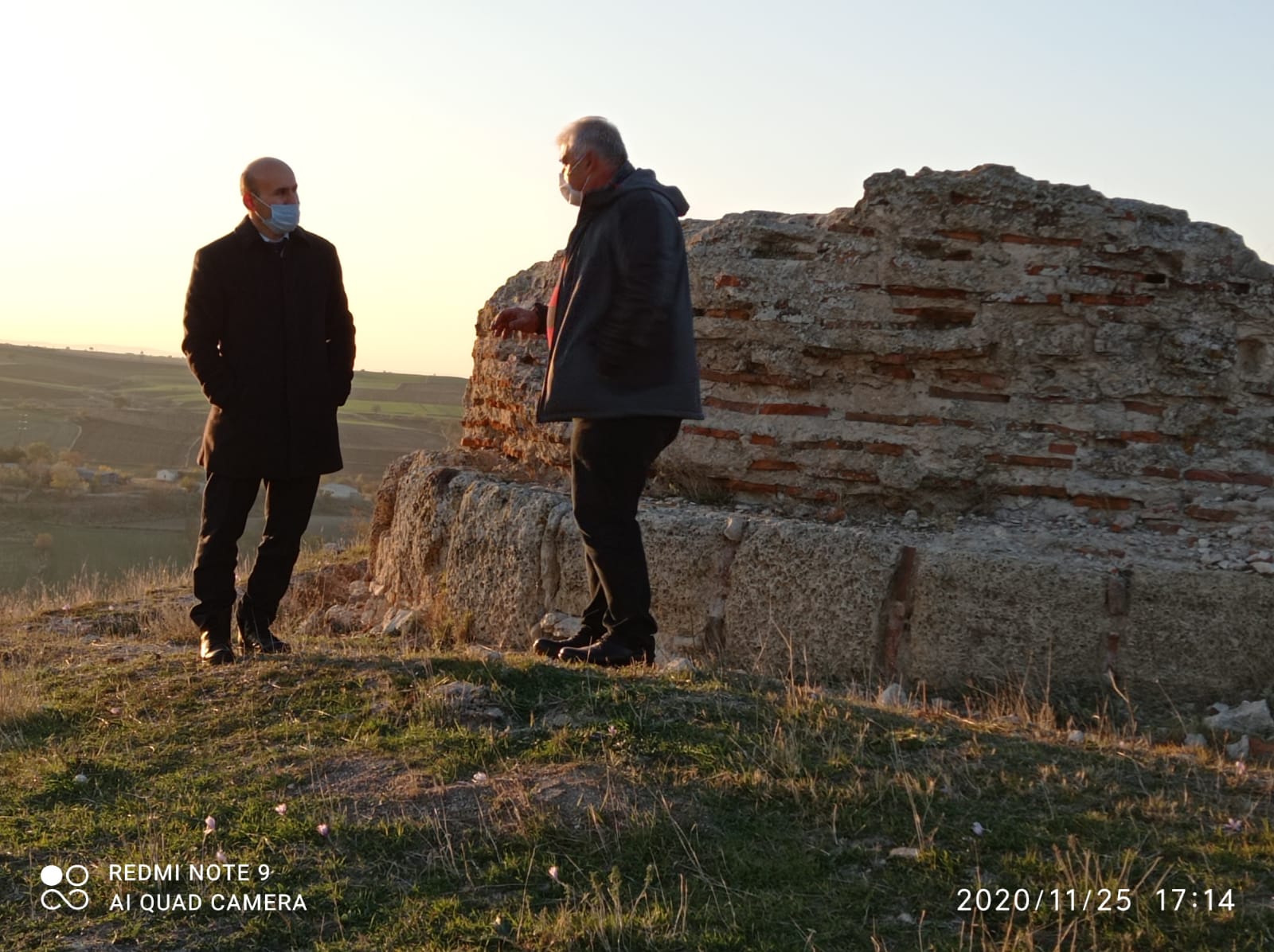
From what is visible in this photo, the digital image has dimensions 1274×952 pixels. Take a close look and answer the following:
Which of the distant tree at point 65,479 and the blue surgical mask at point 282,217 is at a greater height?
the blue surgical mask at point 282,217

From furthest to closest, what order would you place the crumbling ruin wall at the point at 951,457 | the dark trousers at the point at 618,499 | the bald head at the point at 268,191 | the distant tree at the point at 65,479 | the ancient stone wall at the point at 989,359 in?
the distant tree at the point at 65,479 → the ancient stone wall at the point at 989,359 → the crumbling ruin wall at the point at 951,457 → the bald head at the point at 268,191 → the dark trousers at the point at 618,499

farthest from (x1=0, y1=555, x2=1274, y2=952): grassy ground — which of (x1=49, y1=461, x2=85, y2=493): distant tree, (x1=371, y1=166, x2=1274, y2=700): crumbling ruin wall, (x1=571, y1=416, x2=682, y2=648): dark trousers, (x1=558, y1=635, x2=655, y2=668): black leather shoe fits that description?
(x1=49, y1=461, x2=85, y2=493): distant tree

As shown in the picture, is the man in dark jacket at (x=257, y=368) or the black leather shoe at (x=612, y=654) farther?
the man in dark jacket at (x=257, y=368)

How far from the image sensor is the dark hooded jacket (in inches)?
167

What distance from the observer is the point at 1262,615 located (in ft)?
16.8

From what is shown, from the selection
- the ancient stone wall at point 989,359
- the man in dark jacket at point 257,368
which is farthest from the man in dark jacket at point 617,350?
the ancient stone wall at point 989,359

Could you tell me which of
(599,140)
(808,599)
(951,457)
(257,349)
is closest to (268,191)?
(257,349)

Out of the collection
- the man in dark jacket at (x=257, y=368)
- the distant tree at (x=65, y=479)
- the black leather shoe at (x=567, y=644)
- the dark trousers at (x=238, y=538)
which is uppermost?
the man in dark jacket at (x=257, y=368)

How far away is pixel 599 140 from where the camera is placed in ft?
14.5

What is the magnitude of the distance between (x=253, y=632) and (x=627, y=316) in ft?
7.29

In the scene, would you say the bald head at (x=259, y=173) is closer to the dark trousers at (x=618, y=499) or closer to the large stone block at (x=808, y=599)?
the dark trousers at (x=618, y=499)

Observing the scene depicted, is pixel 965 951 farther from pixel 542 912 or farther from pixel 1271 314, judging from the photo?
pixel 1271 314

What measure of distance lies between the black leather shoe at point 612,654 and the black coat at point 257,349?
1.29 meters

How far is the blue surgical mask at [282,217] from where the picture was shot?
4816mm
